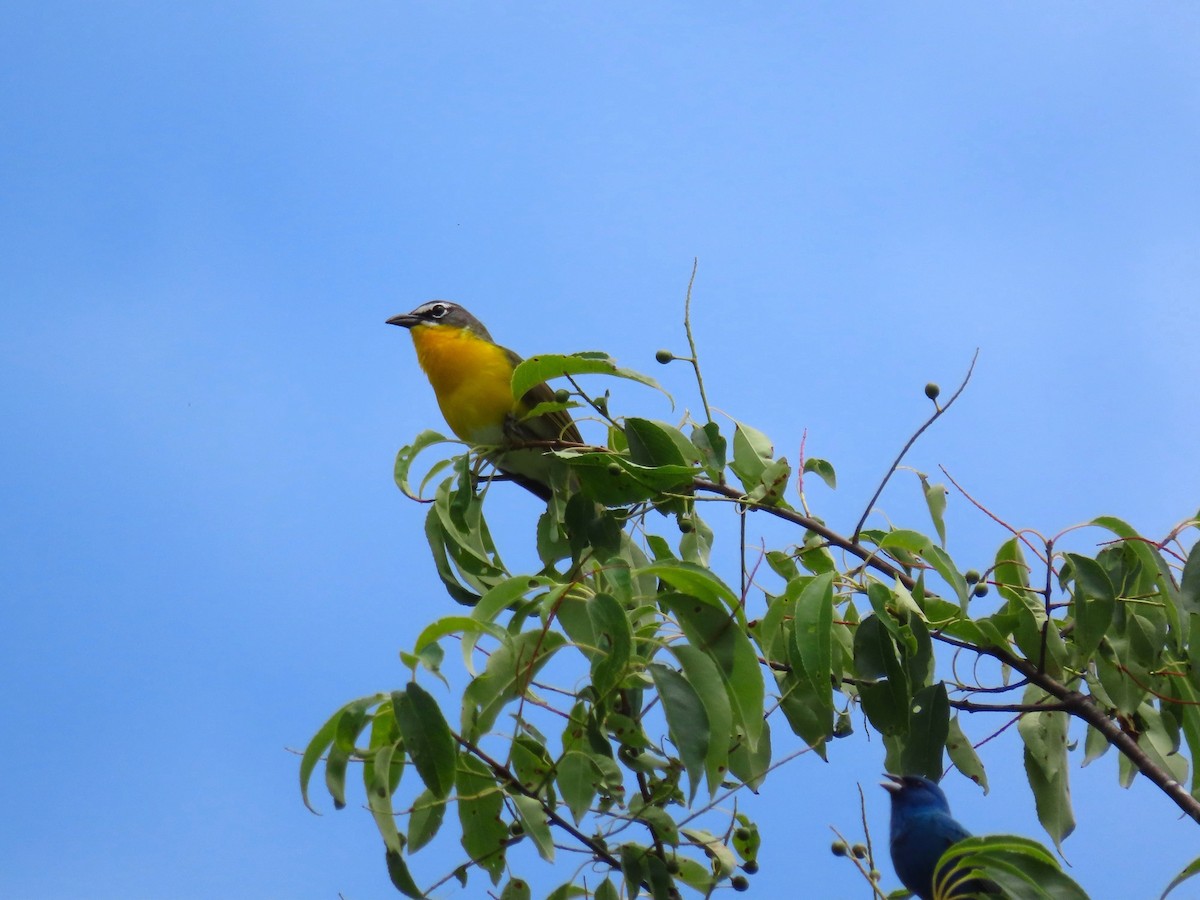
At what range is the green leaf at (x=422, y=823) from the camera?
2.67 metres

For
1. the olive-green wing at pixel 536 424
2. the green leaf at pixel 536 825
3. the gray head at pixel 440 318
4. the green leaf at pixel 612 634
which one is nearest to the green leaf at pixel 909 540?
the green leaf at pixel 612 634

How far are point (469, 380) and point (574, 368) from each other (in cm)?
219

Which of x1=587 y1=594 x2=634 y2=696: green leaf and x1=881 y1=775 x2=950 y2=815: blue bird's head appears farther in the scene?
x1=881 y1=775 x2=950 y2=815: blue bird's head

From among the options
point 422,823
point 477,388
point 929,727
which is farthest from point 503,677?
point 477,388

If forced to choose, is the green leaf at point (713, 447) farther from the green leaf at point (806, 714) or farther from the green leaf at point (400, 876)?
the green leaf at point (400, 876)

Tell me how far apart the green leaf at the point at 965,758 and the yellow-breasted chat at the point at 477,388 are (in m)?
Result: 1.65

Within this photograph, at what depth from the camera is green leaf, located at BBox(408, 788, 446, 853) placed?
267cm

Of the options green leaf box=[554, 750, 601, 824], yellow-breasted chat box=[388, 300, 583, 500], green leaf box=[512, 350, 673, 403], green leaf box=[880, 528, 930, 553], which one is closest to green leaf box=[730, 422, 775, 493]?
green leaf box=[512, 350, 673, 403]

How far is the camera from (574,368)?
2.94m

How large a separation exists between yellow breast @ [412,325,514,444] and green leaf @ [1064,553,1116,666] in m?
2.40

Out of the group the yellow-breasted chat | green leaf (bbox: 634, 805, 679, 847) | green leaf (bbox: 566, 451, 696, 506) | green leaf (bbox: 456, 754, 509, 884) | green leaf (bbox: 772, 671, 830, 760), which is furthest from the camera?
the yellow-breasted chat

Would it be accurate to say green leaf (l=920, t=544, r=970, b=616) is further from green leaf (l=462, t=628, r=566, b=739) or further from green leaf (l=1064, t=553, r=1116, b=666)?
green leaf (l=462, t=628, r=566, b=739)

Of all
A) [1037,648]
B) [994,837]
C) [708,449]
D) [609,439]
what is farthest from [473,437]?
[994,837]

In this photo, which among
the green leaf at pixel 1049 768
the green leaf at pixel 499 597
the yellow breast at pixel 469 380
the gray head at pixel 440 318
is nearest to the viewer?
the green leaf at pixel 499 597
